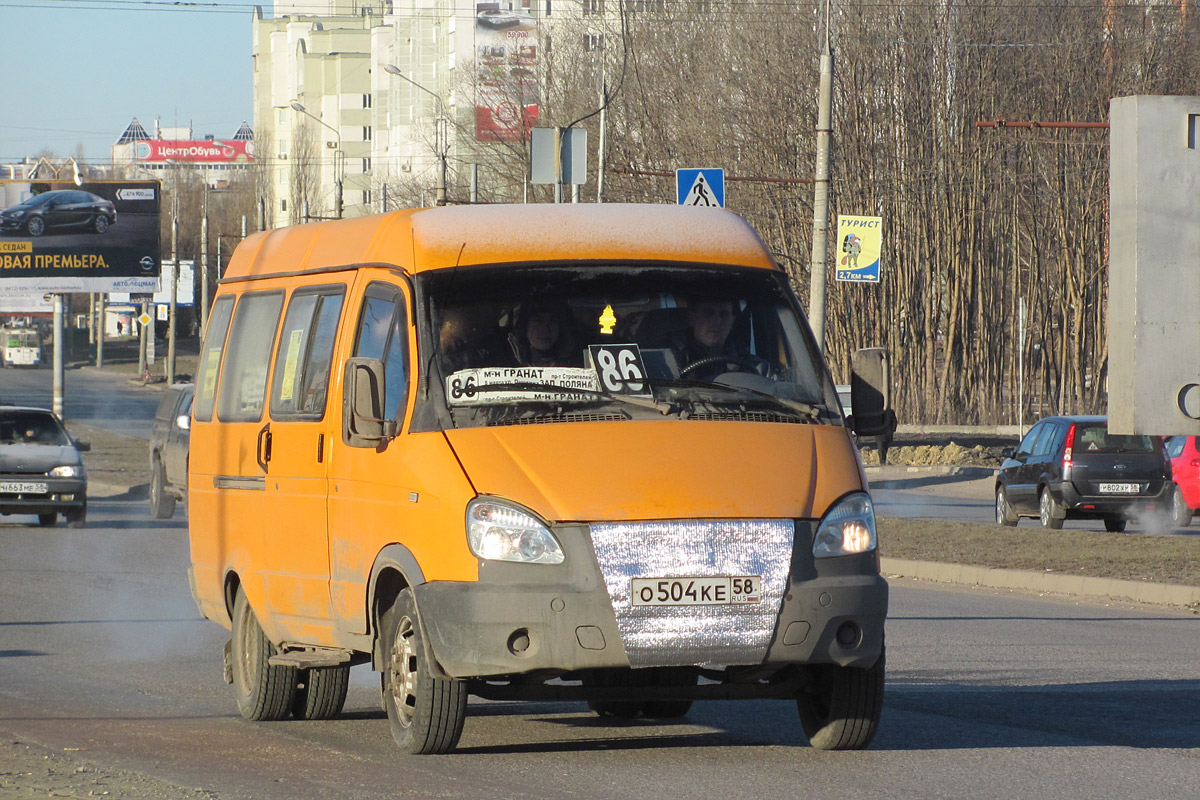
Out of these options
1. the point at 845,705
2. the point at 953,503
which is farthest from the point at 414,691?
the point at 953,503

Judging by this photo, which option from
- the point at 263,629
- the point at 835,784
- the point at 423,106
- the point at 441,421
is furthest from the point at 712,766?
the point at 423,106

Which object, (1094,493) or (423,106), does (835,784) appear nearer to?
(1094,493)

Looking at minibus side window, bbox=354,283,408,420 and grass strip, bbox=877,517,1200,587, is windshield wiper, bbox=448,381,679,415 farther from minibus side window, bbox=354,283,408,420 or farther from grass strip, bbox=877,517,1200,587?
grass strip, bbox=877,517,1200,587

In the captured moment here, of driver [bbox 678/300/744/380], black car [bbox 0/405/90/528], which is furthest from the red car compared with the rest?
driver [bbox 678/300/744/380]

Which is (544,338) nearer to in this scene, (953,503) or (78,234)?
(953,503)

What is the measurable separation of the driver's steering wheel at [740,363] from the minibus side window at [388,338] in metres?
1.17

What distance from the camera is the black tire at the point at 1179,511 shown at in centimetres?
2328

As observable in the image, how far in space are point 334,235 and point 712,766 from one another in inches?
123

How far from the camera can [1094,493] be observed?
2306 cm

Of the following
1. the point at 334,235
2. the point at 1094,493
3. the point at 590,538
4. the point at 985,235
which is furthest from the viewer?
the point at 985,235

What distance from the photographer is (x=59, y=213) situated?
53812mm

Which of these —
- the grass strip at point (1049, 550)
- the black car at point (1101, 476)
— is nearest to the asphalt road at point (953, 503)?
the black car at point (1101, 476)

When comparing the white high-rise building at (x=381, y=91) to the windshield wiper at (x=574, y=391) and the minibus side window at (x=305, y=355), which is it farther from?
the windshield wiper at (x=574, y=391)

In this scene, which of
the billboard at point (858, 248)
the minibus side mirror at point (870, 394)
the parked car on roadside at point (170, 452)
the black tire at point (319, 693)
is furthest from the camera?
the parked car on roadside at point (170, 452)
